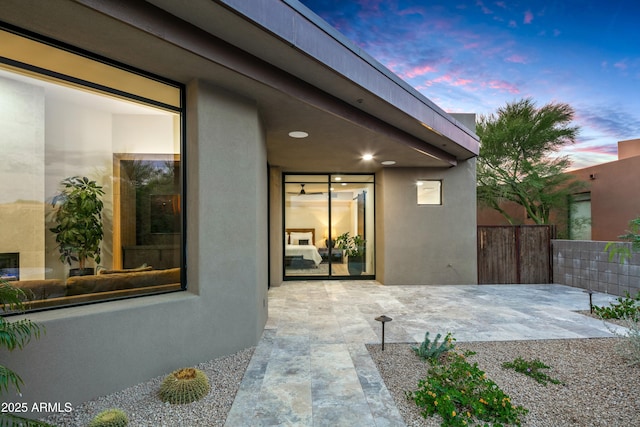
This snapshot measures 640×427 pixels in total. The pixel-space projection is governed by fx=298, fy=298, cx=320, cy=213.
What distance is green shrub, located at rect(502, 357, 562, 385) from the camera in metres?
2.87

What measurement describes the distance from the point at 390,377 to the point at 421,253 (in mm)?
5210

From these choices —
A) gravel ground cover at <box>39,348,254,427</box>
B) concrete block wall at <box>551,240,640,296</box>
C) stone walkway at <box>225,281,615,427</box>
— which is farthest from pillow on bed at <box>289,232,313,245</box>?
concrete block wall at <box>551,240,640,296</box>

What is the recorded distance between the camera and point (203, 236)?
3270mm

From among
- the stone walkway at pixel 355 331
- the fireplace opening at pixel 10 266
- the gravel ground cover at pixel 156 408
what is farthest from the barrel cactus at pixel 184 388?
the fireplace opening at pixel 10 266

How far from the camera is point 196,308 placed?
319cm

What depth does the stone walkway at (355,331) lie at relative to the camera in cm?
240

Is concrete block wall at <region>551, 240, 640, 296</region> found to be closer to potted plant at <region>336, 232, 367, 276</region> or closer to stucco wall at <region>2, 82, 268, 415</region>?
potted plant at <region>336, 232, 367, 276</region>

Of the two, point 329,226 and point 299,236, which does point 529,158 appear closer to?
point 329,226

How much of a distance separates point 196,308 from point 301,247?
17.0ft

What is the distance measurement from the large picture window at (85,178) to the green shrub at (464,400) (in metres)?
2.73

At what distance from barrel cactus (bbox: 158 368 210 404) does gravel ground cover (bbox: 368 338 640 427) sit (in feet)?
5.50

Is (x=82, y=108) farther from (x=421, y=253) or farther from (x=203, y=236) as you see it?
(x=421, y=253)

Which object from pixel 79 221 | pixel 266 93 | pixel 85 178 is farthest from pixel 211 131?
pixel 79 221

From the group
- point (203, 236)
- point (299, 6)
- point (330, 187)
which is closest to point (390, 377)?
point (203, 236)
